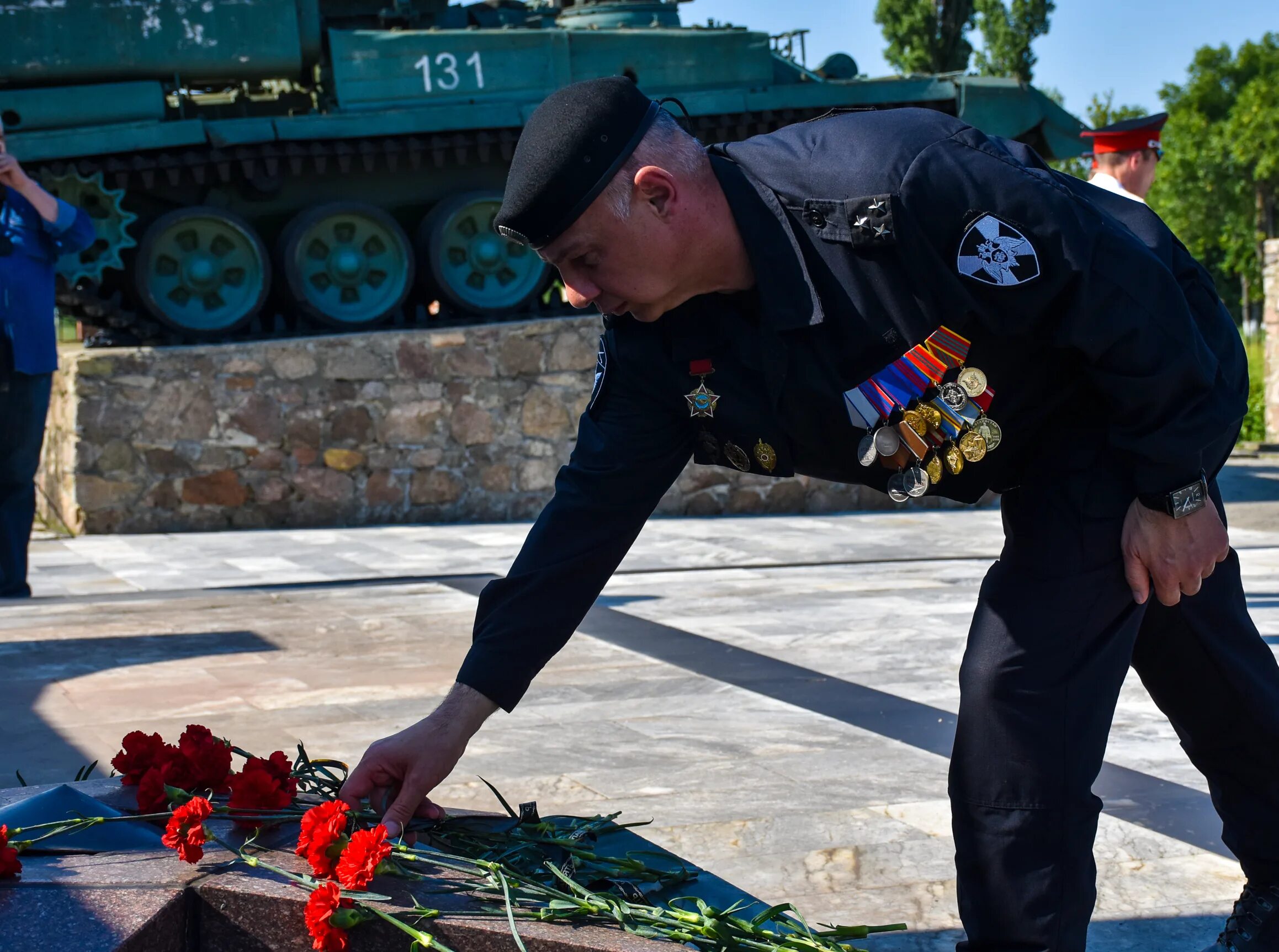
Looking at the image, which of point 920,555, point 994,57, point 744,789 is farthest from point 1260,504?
point 994,57

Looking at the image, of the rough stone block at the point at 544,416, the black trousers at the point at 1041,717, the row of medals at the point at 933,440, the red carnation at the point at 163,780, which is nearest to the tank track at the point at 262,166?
the rough stone block at the point at 544,416

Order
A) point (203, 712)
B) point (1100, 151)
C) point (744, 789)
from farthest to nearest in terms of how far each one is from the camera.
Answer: point (1100, 151) → point (203, 712) → point (744, 789)

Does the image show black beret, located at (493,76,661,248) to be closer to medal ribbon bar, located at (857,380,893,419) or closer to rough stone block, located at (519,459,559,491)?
medal ribbon bar, located at (857,380,893,419)

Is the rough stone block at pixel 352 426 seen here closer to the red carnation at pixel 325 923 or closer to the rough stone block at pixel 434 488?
the rough stone block at pixel 434 488

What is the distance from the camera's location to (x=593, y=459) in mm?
2154

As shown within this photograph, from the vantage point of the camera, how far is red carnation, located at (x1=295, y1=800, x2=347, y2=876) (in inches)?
69.3

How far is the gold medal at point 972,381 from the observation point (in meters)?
1.92

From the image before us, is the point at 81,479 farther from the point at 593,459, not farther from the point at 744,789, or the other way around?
the point at 593,459

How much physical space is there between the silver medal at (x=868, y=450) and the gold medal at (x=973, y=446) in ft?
0.36

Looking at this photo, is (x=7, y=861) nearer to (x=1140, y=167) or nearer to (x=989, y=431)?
(x=989, y=431)

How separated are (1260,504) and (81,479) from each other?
7.38 metres

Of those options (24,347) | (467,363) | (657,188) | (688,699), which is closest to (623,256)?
(657,188)

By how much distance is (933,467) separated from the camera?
2000mm

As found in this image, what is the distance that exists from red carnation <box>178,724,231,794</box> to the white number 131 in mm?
8897
